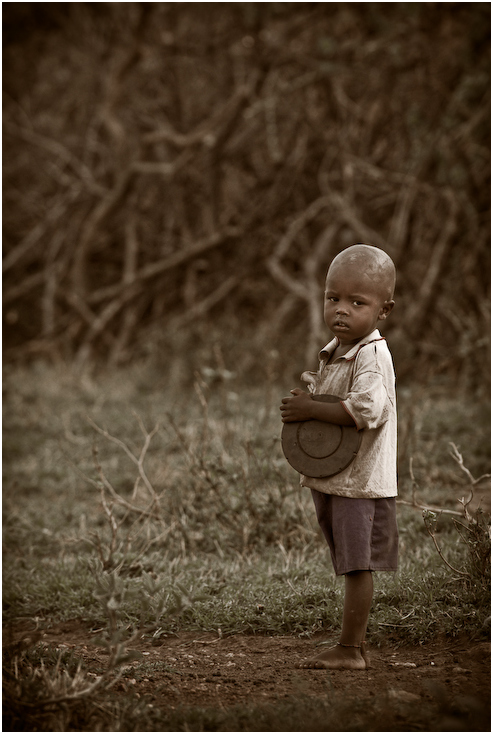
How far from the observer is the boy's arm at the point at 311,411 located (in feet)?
8.04

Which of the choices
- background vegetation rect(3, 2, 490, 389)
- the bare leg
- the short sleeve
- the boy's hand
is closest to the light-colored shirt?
the short sleeve

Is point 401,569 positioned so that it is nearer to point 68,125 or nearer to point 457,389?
point 457,389

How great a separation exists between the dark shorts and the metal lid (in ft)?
0.44

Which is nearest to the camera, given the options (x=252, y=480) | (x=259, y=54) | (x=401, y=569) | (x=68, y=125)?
(x=401, y=569)

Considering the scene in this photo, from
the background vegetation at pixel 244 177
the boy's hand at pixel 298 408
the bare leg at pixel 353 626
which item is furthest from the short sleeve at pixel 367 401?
the background vegetation at pixel 244 177

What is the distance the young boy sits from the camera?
8.09 ft

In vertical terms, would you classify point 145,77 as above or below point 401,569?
above

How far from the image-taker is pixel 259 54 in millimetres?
8383

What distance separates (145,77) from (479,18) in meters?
4.65

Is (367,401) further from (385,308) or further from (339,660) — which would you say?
(339,660)

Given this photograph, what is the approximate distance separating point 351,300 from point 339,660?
1.16 metres

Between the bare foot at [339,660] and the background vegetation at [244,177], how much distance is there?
365cm

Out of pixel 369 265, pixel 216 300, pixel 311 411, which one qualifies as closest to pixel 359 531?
pixel 311 411

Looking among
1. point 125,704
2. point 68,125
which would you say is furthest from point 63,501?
point 68,125
